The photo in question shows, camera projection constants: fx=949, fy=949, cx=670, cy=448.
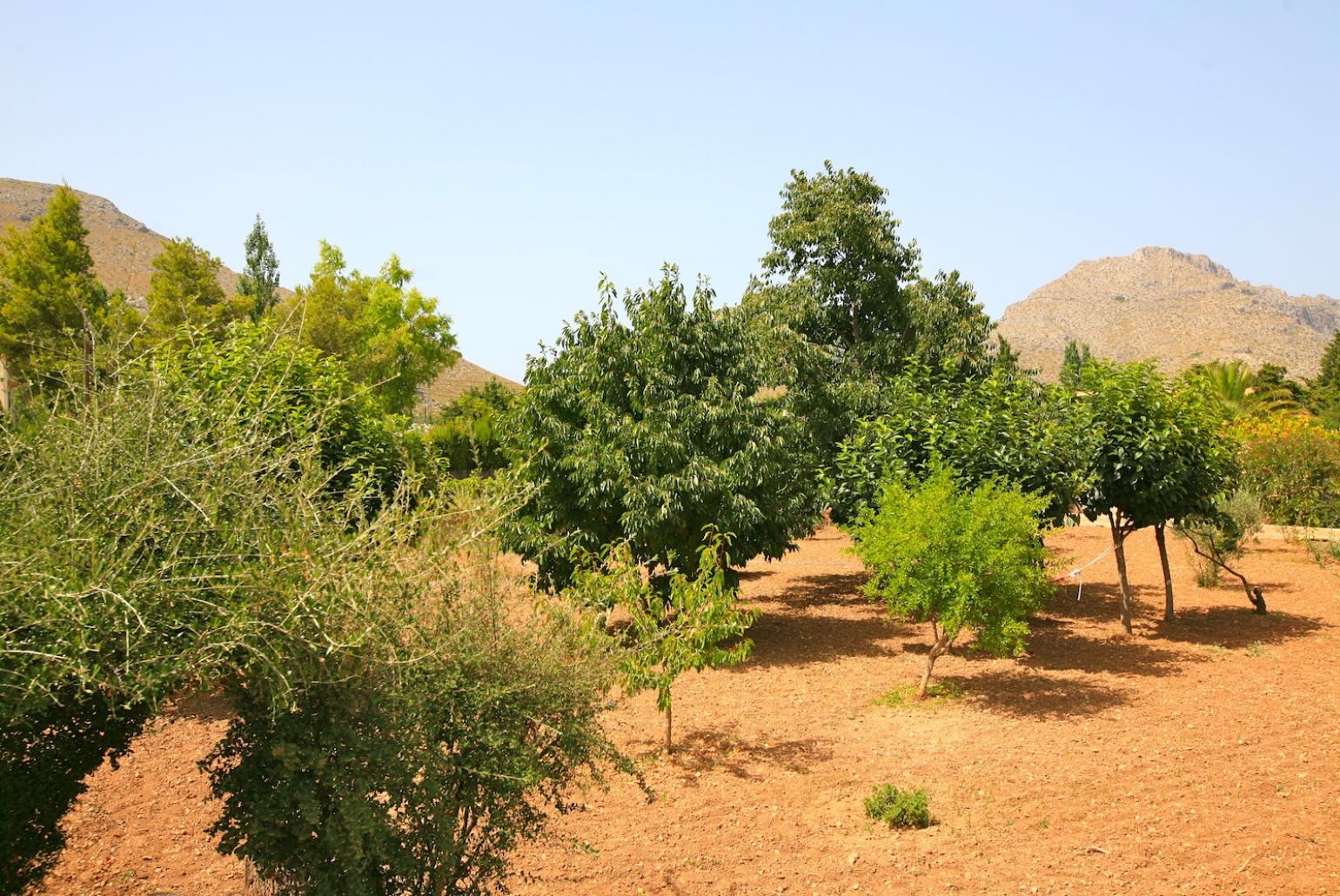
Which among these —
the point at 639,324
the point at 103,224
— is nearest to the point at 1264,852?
the point at 639,324

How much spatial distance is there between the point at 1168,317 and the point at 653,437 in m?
121

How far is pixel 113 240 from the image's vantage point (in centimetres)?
10062

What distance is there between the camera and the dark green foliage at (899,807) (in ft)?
25.6

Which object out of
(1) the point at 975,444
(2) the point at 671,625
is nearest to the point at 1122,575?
(1) the point at 975,444

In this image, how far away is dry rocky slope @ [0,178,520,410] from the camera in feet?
269

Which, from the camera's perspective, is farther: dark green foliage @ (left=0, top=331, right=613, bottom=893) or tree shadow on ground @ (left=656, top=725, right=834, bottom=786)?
tree shadow on ground @ (left=656, top=725, right=834, bottom=786)

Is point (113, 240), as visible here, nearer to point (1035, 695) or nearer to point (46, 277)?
point (46, 277)

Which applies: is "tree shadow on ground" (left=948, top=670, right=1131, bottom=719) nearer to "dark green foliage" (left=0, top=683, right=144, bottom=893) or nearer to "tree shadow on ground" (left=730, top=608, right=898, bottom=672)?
"tree shadow on ground" (left=730, top=608, right=898, bottom=672)

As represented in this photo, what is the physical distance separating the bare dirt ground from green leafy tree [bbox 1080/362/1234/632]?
6.92 ft

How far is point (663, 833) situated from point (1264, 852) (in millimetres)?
4551

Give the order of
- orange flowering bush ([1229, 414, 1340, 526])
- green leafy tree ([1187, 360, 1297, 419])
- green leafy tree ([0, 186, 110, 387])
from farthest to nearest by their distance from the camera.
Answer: green leafy tree ([0, 186, 110, 387])
green leafy tree ([1187, 360, 1297, 419])
orange flowering bush ([1229, 414, 1340, 526])

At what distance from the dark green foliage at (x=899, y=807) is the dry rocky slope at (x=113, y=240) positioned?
2608 inches

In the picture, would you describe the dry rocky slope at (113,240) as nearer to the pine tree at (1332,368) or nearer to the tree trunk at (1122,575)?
the pine tree at (1332,368)

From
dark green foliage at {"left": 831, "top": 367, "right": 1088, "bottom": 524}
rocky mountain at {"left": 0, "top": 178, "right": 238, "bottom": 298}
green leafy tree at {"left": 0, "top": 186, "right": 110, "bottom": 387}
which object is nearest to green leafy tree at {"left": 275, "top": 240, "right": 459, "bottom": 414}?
green leafy tree at {"left": 0, "top": 186, "right": 110, "bottom": 387}
